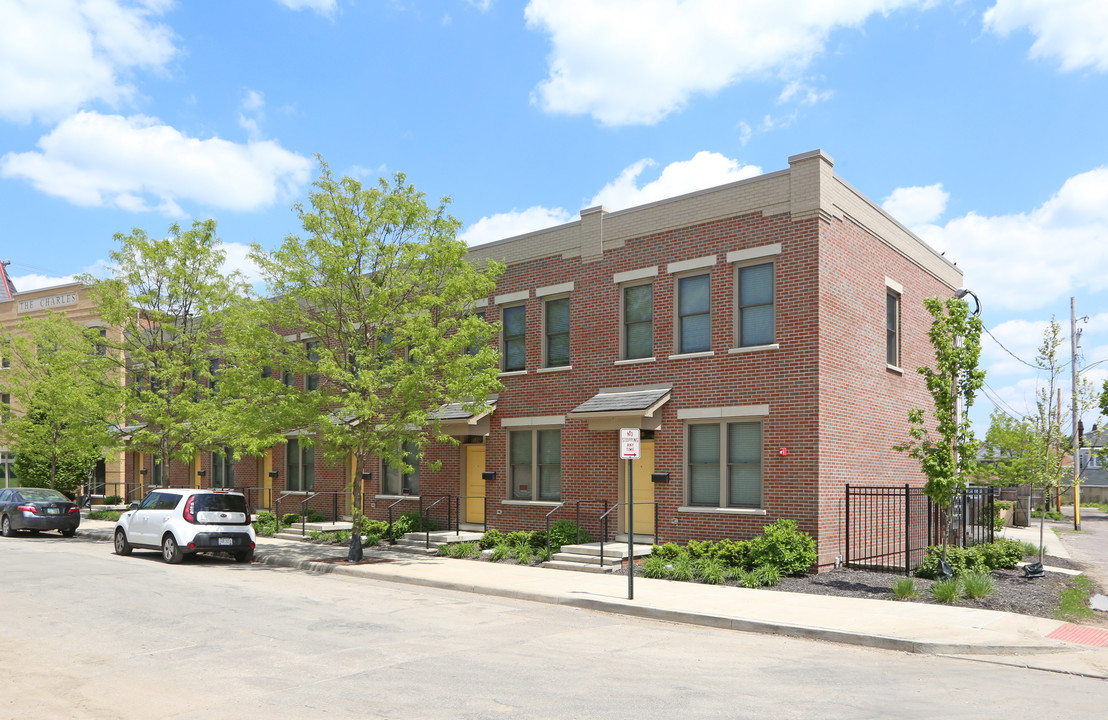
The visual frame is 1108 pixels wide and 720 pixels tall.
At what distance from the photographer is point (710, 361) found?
18031 mm

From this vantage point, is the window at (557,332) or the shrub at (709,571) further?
the window at (557,332)

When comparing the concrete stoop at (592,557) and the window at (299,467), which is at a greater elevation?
the window at (299,467)

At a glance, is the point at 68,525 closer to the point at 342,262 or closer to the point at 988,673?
the point at 342,262

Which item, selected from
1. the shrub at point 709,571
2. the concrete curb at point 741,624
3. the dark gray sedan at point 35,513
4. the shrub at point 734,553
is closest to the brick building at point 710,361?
the shrub at point 734,553

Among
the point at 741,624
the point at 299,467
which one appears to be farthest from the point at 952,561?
the point at 299,467

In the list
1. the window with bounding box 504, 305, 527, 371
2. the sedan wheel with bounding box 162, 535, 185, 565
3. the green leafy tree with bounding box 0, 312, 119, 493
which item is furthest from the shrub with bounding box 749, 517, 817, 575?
the green leafy tree with bounding box 0, 312, 119, 493

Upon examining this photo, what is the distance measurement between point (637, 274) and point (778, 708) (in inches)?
508

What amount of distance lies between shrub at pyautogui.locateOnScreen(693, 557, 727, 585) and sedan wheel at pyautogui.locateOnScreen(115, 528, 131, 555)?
13847mm

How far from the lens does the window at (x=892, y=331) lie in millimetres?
20027

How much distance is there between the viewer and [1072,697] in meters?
8.16

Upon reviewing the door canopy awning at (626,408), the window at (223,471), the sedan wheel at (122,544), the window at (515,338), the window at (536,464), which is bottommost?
the sedan wheel at (122,544)

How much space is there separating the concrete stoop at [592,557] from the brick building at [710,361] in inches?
31.5

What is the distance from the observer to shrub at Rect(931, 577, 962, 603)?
43.1ft

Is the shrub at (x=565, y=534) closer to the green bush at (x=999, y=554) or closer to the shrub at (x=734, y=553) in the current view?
the shrub at (x=734, y=553)
